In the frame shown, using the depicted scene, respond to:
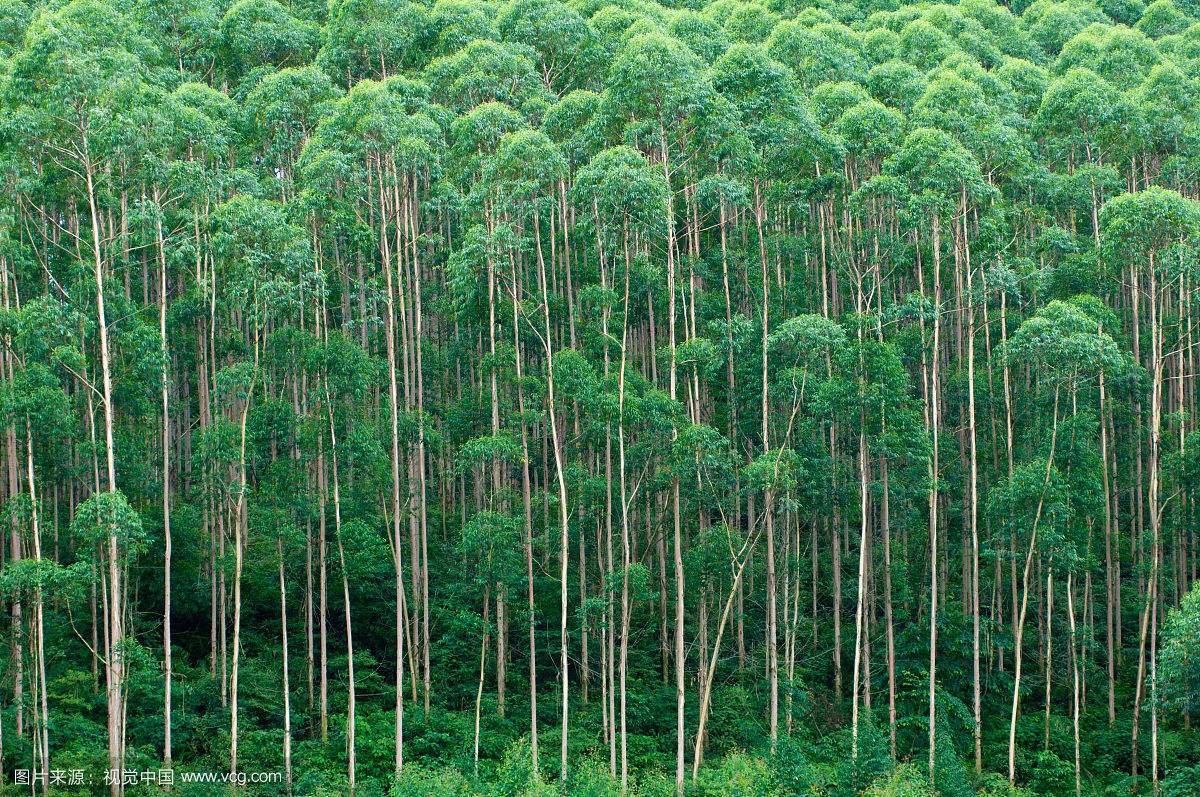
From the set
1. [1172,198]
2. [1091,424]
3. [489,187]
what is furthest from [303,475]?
[1172,198]

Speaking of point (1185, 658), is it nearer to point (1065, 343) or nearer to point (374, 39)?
point (1065, 343)

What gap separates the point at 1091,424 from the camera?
28547 mm

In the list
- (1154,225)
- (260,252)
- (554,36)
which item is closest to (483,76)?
(554,36)

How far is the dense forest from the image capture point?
2622 cm

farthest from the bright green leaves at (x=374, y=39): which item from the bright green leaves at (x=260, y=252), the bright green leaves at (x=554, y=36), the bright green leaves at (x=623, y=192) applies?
the bright green leaves at (x=623, y=192)

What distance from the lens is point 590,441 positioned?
2897 centimetres

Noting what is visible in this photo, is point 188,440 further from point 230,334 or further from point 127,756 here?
point 127,756

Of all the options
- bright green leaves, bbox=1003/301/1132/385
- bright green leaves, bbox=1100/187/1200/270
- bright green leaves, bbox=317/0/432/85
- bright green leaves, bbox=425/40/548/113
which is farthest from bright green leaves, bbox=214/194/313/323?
bright green leaves, bbox=1100/187/1200/270

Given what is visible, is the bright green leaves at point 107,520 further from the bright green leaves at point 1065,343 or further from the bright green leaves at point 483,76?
the bright green leaves at point 1065,343

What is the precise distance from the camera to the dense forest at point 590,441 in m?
26.2

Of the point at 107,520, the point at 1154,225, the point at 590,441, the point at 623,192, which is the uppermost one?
the point at 623,192

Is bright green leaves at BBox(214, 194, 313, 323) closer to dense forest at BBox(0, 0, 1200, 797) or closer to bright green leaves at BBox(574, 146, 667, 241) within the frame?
dense forest at BBox(0, 0, 1200, 797)

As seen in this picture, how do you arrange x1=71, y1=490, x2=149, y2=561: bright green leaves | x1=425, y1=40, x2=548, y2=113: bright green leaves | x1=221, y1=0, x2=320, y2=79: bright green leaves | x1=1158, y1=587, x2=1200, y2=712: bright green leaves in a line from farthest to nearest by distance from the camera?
x1=221, y1=0, x2=320, y2=79: bright green leaves
x1=425, y1=40, x2=548, y2=113: bright green leaves
x1=71, y1=490, x2=149, y2=561: bright green leaves
x1=1158, y1=587, x2=1200, y2=712: bright green leaves

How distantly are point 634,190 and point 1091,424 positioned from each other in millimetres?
11260
